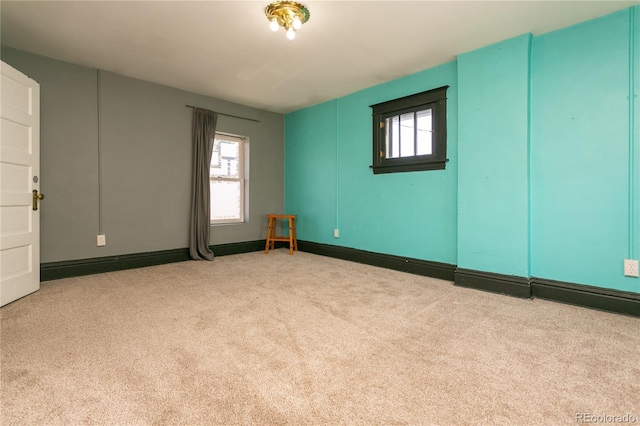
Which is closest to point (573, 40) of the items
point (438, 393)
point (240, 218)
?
point (438, 393)

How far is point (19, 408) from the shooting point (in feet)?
3.91

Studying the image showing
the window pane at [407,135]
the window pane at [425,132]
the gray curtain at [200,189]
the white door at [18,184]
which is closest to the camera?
the white door at [18,184]

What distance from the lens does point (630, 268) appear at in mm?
2279

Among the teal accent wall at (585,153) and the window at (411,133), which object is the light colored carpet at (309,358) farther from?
the window at (411,133)

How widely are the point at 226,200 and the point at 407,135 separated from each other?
2.86 metres

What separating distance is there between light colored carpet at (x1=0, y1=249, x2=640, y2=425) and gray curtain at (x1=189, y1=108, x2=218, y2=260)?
1.46m

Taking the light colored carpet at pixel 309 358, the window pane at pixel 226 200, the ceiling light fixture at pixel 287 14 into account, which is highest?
the ceiling light fixture at pixel 287 14

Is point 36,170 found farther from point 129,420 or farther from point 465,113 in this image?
point 465,113

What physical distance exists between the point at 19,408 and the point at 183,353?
629 mm

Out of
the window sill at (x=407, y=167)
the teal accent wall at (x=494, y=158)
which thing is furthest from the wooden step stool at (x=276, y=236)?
the teal accent wall at (x=494, y=158)

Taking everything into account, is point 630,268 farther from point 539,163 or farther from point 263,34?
point 263,34

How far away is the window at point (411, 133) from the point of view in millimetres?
3316

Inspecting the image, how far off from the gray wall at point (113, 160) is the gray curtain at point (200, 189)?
10cm

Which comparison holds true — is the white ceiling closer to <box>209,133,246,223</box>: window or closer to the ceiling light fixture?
the ceiling light fixture
